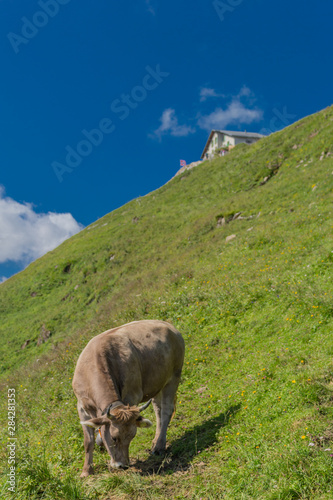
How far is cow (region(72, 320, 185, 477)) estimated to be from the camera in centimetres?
571

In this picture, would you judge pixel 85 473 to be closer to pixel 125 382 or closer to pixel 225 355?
pixel 125 382

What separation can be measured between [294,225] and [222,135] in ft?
265

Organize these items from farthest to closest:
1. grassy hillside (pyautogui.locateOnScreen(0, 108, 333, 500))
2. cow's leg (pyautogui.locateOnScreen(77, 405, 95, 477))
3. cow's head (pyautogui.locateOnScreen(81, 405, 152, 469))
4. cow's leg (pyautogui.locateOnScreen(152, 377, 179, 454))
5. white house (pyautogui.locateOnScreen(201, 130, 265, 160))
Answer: white house (pyautogui.locateOnScreen(201, 130, 265, 160)), cow's leg (pyautogui.locateOnScreen(152, 377, 179, 454)), cow's leg (pyautogui.locateOnScreen(77, 405, 95, 477)), cow's head (pyautogui.locateOnScreen(81, 405, 152, 469)), grassy hillside (pyautogui.locateOnScreen(0, 108, 333, 500))

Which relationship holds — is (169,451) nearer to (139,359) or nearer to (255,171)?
(139,359)

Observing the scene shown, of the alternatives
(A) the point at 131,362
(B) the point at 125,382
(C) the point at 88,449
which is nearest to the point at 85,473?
(C) the point at 88,449

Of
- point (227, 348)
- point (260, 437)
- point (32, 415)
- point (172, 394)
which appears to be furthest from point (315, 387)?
point (32, 415)

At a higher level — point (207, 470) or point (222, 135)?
point (222, 135)

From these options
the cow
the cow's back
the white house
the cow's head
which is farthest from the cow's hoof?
the white house

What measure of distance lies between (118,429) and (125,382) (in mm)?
1160

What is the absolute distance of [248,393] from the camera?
26.3ft

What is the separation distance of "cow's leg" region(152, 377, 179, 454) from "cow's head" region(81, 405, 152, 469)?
1.74 meters

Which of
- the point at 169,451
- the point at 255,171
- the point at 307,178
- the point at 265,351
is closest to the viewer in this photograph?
the point at 169,451

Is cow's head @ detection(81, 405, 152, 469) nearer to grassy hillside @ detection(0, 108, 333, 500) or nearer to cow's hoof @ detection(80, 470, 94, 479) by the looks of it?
grassy hillside @ detection(0, 108, 333, 500)

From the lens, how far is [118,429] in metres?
5.62
